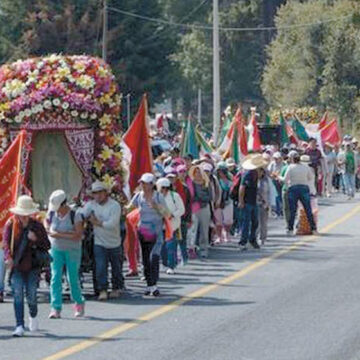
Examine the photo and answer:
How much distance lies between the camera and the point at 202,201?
78.7 ft

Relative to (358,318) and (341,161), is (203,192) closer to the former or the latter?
(358,318)

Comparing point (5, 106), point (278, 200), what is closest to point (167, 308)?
point (5, 106)

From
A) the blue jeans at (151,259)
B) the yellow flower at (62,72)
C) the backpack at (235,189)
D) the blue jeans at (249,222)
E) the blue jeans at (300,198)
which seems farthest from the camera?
the blue jeans at (300,198)

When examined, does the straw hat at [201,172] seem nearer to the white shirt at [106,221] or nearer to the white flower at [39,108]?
the white flower at [39,108]

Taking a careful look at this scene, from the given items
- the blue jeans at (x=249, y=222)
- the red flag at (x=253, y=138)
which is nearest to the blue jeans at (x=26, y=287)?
the blue jeans at (x=249, y=222)

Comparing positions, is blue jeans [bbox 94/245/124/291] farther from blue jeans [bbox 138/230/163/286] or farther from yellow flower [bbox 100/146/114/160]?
yellow flower [bbox 100/146/114/160]

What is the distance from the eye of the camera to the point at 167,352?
14227mm

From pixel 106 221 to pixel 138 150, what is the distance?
5.35 meters

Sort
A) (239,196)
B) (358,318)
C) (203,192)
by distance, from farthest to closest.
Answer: (239,196) → (203,192) → (358,318)

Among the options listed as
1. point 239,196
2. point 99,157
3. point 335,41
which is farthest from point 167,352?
point 335,41

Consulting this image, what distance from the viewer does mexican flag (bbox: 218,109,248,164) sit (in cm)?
3553

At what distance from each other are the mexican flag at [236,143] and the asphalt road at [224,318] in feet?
37.9

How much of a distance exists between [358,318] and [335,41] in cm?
5596

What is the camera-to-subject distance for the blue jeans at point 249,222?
84.4ft
